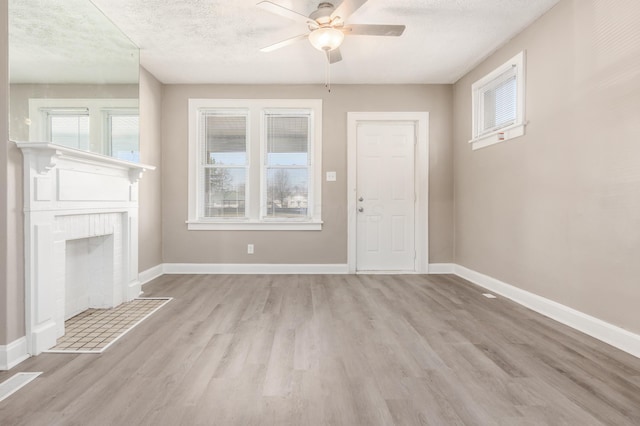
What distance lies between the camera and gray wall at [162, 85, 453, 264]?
15.1ft

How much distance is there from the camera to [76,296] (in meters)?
2.93

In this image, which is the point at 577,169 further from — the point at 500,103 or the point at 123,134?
the point at 123,134

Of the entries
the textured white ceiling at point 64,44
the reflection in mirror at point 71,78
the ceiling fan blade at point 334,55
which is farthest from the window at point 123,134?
the ceiling fan blade at point 334,55

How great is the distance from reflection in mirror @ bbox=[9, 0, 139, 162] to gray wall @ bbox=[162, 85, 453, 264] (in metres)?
1.13

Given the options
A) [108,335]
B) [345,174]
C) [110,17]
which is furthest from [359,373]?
[110,17]

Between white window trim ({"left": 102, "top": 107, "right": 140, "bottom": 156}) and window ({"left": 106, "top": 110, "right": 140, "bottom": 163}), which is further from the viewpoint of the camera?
window ({"left": 106, "top": 110, "right": 140, "bottom": 163})

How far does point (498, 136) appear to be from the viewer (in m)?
3.56

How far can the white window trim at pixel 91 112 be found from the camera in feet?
7.07

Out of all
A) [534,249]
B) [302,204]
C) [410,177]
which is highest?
[410,177]

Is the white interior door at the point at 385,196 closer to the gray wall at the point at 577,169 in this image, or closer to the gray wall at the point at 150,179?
the gray wall at the point at 577,169

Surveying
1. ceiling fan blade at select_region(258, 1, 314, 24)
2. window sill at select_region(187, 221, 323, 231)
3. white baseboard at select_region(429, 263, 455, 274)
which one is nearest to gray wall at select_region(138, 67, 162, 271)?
window sill at select_region(187, 221, 323, 231)

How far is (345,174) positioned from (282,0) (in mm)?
2381

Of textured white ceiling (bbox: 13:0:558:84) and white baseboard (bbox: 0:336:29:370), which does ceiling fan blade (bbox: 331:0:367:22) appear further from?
white baseboard (bbox: 0:336:29:370)

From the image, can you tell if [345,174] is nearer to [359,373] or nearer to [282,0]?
[282,0]
